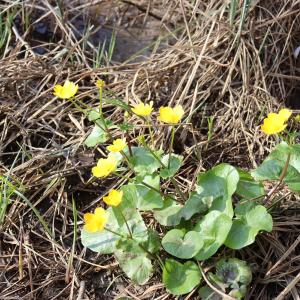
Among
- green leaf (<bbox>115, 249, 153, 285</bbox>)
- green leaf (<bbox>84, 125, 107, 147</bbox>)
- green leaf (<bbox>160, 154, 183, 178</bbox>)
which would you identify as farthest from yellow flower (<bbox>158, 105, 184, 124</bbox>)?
green leaf (<bbox>115, 249, 153, 285</bbox>)

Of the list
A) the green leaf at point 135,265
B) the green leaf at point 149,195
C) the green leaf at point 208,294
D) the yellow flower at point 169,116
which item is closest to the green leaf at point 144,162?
the green leaf at point 149,195

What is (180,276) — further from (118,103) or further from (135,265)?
(118,103)

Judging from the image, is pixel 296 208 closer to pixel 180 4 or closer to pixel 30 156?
pixel 30 156

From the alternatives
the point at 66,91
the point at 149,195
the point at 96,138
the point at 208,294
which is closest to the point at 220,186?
the point at 149,195

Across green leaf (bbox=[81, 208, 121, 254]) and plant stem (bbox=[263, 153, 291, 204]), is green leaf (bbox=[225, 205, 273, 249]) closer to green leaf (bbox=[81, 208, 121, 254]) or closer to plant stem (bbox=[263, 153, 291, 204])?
plant stem (bbox=[263, 153, 291, 204])

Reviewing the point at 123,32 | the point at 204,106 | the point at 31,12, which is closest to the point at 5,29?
the point at 31,12
